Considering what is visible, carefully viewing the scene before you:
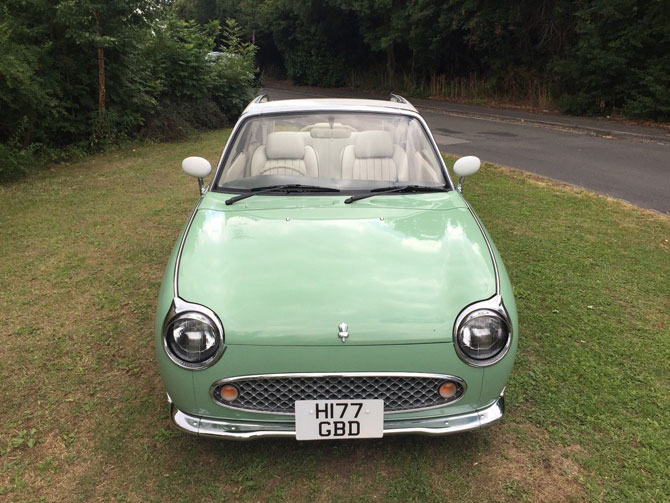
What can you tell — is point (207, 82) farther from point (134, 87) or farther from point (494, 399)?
point (494, 399)

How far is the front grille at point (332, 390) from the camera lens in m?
2.34

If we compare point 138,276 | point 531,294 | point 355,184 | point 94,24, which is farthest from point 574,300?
point 94,24

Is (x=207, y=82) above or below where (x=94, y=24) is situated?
below

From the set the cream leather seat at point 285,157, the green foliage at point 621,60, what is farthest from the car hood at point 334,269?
the green foliage at point 621,60

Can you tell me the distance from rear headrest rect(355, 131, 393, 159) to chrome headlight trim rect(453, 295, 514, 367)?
153 cm

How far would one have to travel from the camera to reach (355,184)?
3484 mm

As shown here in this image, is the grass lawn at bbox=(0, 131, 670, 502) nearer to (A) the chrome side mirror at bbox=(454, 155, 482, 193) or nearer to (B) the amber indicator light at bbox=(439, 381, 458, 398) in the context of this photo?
(B) the amber indicator light at bbox=(439, 381, 458, 398)

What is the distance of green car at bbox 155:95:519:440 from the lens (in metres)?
2.30

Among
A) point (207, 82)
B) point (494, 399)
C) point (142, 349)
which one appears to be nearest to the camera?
point (494, 399)

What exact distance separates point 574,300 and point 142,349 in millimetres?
3307

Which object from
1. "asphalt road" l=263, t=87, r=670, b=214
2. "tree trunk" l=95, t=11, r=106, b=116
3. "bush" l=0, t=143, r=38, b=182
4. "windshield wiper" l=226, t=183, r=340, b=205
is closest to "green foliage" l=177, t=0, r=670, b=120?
"asphalt road" l=263, t=87, r=670, b=214

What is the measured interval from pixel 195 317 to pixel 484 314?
Result: 4.20ft

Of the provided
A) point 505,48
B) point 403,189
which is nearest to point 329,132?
point 403,189

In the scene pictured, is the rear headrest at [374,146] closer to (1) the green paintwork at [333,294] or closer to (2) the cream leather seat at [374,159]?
(2) the cream leather seat at [374,159]
